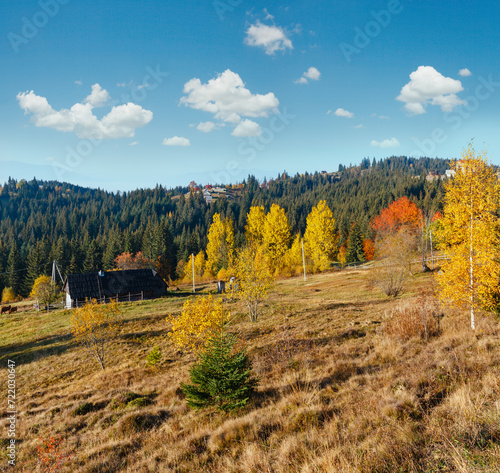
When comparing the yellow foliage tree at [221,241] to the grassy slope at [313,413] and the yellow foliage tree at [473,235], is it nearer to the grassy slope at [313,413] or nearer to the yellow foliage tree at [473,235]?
the grassy slope at [313,413]

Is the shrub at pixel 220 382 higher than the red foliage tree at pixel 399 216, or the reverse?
the red foliage tree at pixel 399 216

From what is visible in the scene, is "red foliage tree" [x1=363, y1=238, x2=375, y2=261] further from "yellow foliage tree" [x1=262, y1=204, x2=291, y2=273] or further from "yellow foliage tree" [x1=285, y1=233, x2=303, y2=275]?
"yellow foliage tree" [x1=262, y1=204, x2=291, y2=273]

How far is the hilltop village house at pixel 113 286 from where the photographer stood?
42094 millimetres

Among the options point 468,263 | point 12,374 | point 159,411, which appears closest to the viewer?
point 159,411

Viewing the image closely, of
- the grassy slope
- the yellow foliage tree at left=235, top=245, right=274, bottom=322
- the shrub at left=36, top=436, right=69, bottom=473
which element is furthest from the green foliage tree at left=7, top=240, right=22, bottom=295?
the shrub at left=36, top=436, right=69, bottom=473

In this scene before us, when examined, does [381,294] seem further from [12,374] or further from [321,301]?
[12,374]

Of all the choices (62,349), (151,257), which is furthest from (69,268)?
(62,349)

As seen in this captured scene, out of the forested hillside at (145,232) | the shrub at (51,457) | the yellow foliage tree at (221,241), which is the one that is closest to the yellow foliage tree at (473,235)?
the shrub at (51,457)

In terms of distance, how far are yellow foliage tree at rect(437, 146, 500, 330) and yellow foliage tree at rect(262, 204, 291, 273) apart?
36145mm

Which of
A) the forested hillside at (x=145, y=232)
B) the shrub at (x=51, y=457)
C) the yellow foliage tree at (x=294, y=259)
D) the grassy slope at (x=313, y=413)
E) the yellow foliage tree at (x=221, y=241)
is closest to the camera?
the grassy slope at (x=313, y=413)

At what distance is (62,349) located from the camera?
2356cm

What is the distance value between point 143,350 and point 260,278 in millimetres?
10482

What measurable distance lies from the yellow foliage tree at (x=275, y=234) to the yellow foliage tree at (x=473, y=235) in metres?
36.1

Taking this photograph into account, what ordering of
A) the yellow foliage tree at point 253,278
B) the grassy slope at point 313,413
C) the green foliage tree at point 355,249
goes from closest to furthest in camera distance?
the grassy slope at point 313,413 → the yellow foliage tree at point 253,278 → the green foliage tree at point 355,249
